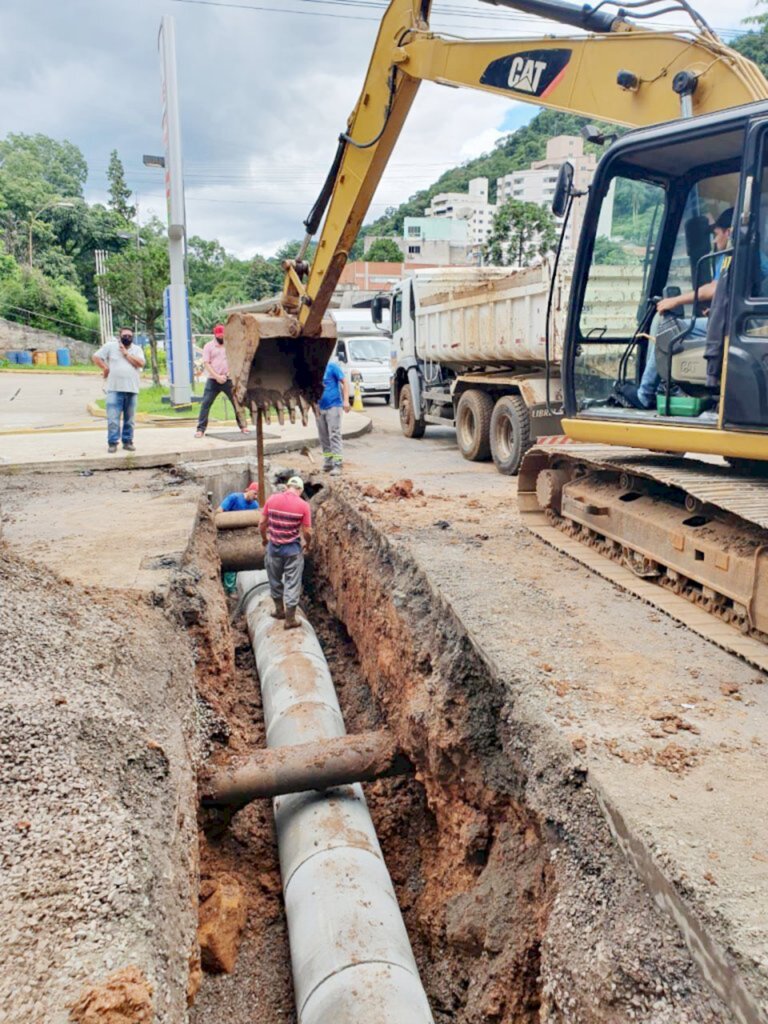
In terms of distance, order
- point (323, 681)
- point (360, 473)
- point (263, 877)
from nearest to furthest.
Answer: point (263, 877) < point (323, 681) < point (360, 473)

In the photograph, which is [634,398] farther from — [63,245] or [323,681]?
[63,245]

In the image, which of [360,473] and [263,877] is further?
[360,473]

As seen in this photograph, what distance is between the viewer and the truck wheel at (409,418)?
15.0 meters

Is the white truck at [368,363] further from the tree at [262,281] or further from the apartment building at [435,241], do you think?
the apartment building at [435,241]

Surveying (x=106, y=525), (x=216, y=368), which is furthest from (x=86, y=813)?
(x=216, y=368)

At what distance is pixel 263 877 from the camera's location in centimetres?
537

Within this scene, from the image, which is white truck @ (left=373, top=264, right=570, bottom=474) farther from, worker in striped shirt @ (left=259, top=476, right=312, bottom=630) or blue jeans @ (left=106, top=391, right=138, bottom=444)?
blue jeans @ (left=106, top=391, right=138, bottom=444)

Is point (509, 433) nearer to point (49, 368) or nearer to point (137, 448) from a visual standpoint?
point (137, 448)

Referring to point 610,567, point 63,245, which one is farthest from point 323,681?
point 63,245

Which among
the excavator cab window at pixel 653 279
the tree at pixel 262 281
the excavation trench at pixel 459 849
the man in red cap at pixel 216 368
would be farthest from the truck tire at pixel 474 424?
the tree at pixel 262 281

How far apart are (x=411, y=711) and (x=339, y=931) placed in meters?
1.41

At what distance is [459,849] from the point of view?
14.9 ft

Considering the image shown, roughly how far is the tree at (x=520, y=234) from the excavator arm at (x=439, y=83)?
26.1 meters

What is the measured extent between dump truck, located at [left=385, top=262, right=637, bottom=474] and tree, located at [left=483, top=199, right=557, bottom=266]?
17.8 metres
